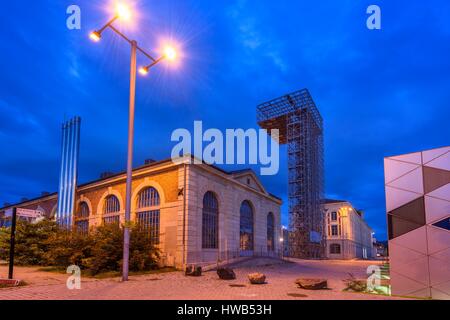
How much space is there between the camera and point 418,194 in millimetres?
12078

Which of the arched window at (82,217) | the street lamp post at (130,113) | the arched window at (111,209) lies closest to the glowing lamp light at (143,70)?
the street lamp post at (130,113)

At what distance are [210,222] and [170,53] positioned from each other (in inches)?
558

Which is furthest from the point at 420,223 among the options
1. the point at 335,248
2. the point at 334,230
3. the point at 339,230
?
the point at 334,230

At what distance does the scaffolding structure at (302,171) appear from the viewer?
53.3 meters

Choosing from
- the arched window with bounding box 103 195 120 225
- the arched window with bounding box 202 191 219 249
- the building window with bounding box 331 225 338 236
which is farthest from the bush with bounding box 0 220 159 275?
the building window with bounding box 331 225 338 236

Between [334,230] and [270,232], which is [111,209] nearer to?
[270,232]

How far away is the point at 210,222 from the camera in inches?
1005

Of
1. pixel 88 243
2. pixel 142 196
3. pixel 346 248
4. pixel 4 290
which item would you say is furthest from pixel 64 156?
pixel 346 248

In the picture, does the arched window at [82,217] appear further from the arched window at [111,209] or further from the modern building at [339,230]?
the modern building at [339,230]

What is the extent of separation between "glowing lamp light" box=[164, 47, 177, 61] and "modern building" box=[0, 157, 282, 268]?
29.5ft

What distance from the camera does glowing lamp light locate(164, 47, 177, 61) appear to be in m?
15.1

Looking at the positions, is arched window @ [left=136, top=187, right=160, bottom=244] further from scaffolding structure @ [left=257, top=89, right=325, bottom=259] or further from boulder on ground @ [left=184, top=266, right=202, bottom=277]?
scaffolding structure @ [left=257, top=89, right=325, bottom=259]

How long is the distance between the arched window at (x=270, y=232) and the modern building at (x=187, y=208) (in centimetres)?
214
